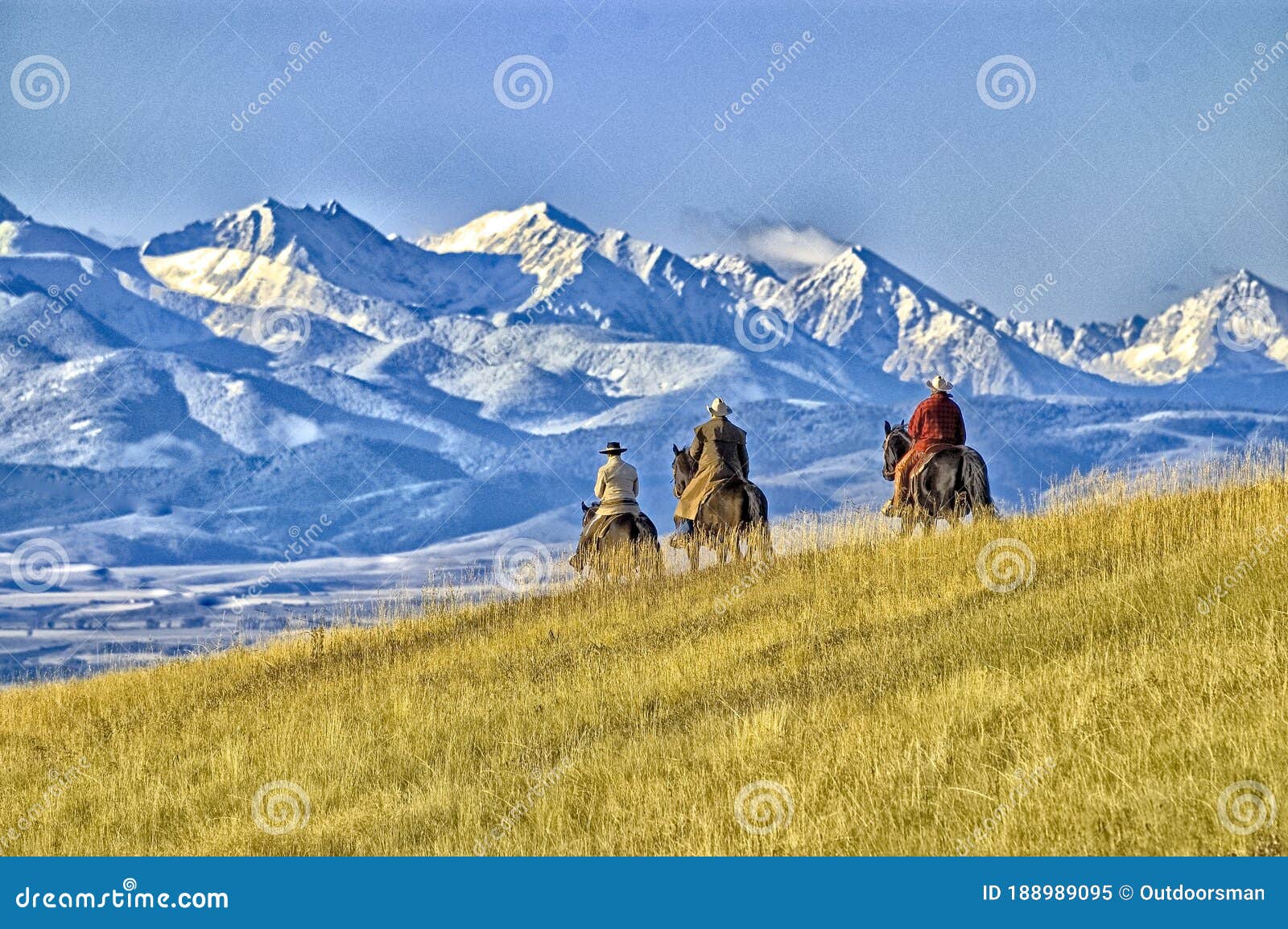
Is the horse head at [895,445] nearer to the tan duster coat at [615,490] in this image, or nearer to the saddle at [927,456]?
the saddle at [927,456]

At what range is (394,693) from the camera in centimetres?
1858

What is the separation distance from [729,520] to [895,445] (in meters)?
2.85

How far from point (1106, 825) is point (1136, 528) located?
1014 cm

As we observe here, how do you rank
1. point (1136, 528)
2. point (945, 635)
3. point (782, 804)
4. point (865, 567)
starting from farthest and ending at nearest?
point (865, 567)
point (1136, 528)
point (945, 635)
point (782, 804)

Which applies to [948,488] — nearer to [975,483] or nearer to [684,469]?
[975,483]

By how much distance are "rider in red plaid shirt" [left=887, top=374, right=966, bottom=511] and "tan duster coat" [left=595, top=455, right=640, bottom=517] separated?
410 centimetres

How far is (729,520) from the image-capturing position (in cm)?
2591

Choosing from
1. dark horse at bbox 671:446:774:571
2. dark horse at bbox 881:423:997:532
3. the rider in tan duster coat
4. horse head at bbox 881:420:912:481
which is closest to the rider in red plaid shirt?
dark horse at bbox 881:423:997:532

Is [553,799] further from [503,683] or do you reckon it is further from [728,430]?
[728,430]

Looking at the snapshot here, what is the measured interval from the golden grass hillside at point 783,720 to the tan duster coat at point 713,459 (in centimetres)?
291

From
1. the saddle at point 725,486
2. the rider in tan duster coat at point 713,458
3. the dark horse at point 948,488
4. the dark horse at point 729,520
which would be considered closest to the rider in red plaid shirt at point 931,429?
the dark horse at point 948,488

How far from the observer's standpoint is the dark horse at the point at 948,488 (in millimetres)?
24266

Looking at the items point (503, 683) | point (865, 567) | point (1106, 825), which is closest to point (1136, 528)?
point (865, 567)

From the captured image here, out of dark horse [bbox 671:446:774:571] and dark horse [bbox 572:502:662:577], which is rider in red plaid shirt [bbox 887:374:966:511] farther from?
dark horse [bbox 572:502:662:577]
